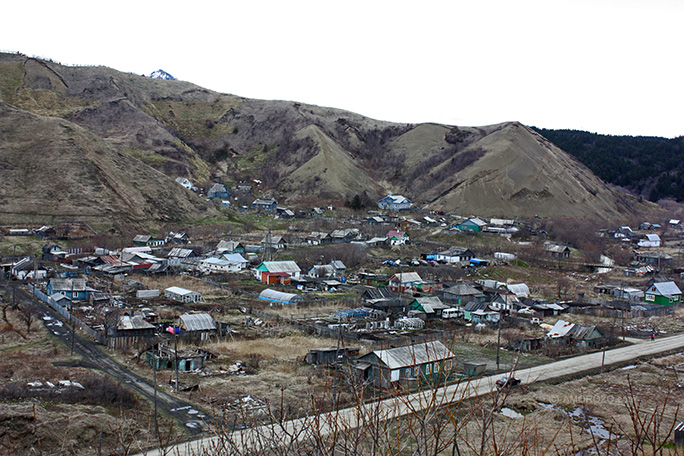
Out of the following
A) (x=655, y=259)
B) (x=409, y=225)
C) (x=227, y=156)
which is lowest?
(x=655, y=259)

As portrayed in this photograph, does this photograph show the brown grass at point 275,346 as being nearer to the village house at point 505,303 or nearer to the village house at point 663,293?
the village house at point 505,303

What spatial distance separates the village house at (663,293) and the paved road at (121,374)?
34967mm

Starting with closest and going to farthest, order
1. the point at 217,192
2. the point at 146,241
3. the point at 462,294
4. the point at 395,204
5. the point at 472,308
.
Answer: the point at 472,308 < the point at 462,294 < the point at 146,241 < the point at 217,192 < the point at 395,204

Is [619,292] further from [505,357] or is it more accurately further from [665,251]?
[665,251]

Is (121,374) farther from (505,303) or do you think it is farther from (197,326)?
(505,303)

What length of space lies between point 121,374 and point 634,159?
537 feet

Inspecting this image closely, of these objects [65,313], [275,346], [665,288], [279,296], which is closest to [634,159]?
[665,288]

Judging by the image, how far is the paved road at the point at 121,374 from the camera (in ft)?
54.1

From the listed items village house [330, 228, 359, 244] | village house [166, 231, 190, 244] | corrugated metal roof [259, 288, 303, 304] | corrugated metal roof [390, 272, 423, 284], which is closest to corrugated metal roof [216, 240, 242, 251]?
village house [166, 231, 190, 244]

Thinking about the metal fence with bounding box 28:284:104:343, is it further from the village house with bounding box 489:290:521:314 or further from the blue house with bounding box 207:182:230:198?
the blue house with bounding box 207:182:230:198

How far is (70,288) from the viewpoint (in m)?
33.6

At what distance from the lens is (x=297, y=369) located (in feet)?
71.9

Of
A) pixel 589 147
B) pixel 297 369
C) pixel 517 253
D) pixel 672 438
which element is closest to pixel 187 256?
pixel 297 369

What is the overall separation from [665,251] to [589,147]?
11039 centimetres
